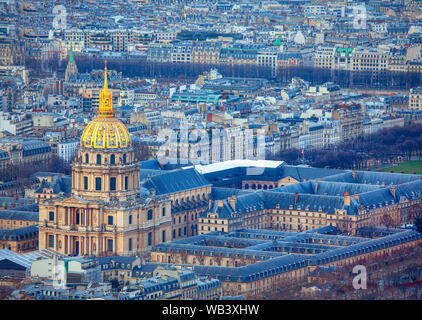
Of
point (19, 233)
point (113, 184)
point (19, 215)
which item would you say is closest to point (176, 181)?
point (113, 184)

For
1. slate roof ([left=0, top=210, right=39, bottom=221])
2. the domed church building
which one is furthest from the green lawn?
slate roof ([left=0, top=210, right=39, bottom=221])

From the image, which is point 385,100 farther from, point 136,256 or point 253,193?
point 136,256

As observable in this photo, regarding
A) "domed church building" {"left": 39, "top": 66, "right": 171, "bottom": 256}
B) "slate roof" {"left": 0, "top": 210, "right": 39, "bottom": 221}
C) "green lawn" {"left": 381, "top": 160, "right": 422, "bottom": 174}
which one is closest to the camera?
"domed church building" {"left": 39, "top": 66, "right": 171, "bottom": 256}

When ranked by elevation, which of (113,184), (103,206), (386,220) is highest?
(113,184)

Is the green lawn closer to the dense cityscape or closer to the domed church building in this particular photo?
the dense cityscape

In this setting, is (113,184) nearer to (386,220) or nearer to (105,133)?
(105,133)
